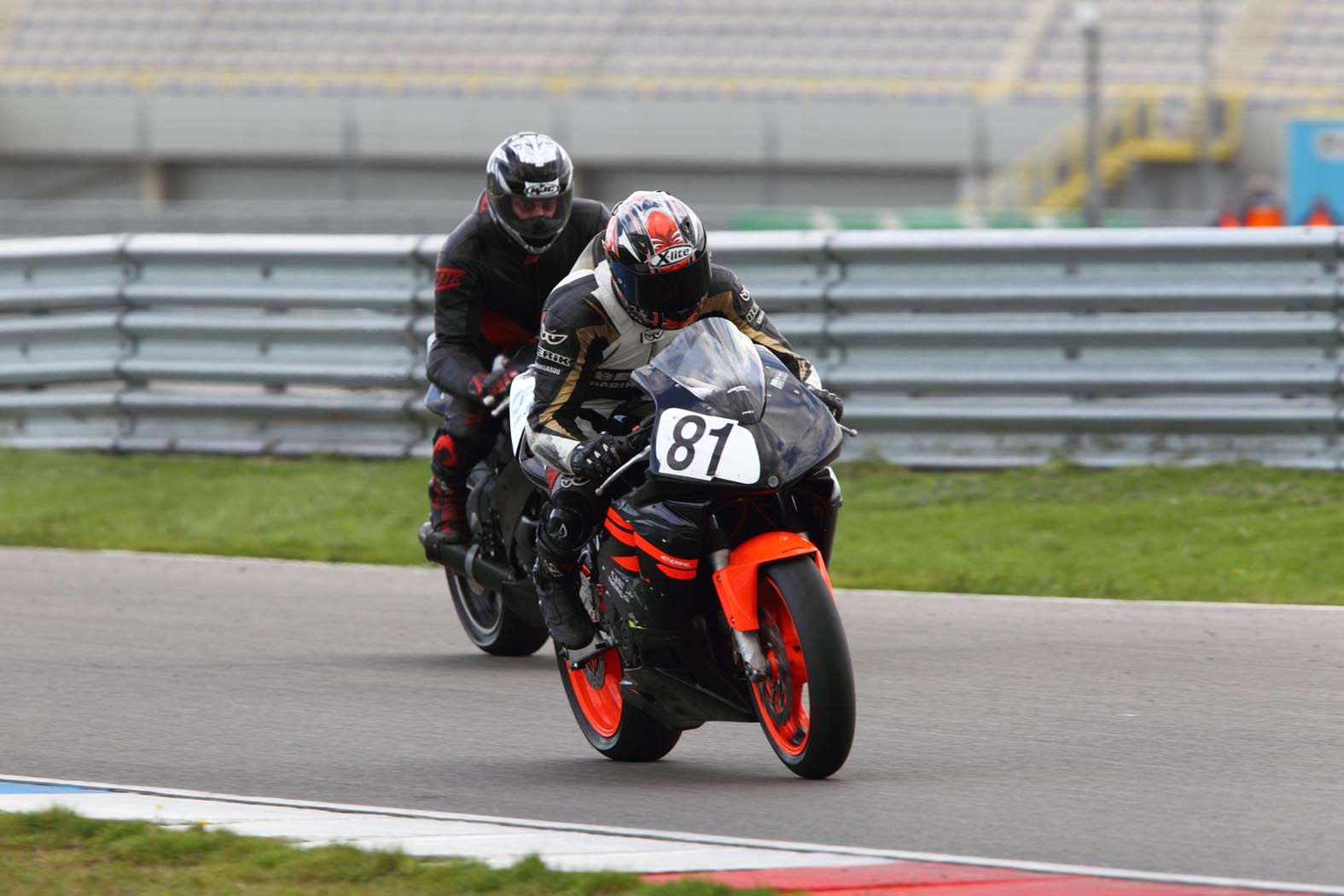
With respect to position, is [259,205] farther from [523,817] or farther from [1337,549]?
[523,817]

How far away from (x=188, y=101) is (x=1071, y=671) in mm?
34340

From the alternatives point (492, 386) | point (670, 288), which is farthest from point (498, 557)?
point (670, 288)

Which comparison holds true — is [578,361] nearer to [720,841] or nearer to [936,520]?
[720,841]

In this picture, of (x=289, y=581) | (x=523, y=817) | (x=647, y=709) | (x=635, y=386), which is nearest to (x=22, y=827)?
A: (x=523, y=817)

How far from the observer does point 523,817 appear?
499 centimetres

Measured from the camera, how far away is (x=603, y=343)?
5.75 m

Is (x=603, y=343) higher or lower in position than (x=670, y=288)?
lower

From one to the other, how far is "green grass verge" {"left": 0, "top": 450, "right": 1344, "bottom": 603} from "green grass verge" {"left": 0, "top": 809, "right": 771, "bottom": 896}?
4.83m

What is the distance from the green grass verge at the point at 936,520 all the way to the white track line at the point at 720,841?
168 inches

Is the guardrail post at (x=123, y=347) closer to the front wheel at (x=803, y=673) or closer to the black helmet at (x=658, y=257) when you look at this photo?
the black helmet at (x=658, y=257)

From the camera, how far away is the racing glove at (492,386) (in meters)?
7.11

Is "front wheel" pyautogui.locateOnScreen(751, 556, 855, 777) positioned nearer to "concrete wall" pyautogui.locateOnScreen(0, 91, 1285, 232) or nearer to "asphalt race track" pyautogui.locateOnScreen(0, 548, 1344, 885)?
"asphalt race track" pyautogui.locateOnScreen(0, 548, 1344, 885)

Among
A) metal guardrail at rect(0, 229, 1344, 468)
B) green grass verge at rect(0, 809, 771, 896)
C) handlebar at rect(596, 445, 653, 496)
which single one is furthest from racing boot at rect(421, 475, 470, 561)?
metal guardrail at rect(0, 229, 1344, 468)

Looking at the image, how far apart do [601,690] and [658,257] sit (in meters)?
1.33
